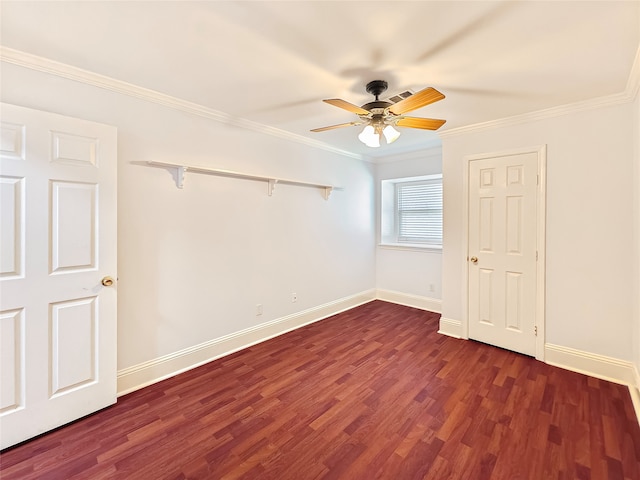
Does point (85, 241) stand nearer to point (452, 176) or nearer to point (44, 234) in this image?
point (44, 234)

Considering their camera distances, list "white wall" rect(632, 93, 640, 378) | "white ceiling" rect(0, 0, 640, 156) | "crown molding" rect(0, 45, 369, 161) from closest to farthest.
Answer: "white ceiling" rect(0, 0, 640, 156), "crown molding" rect(0, 45, 369, 161), "white wall" rect(632, 93, 640, 378)

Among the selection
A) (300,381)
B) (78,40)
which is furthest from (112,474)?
(78,40)

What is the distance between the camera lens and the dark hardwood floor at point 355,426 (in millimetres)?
1653

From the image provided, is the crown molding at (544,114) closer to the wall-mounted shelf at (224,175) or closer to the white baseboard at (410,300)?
the wall-mounted shelf at (224,175)

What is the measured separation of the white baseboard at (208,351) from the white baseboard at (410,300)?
1151mm

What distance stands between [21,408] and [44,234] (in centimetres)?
112

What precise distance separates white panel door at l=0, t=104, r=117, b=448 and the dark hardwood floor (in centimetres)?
26

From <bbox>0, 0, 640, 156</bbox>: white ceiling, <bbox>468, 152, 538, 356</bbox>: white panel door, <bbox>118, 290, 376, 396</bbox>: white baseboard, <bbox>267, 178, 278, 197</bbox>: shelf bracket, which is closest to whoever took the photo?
<bbox>0, 0, 640, 156</bbox>: white ceiling

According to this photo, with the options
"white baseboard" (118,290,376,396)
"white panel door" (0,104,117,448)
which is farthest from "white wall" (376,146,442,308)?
"white panel door" (0,104,117,448)

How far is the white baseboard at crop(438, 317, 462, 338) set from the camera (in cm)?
350

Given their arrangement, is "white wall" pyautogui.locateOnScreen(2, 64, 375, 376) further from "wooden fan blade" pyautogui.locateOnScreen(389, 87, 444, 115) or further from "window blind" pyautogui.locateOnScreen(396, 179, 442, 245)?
"wooden fan blade" pyautogui.locateOnScreen(389, 87, 444, 115)

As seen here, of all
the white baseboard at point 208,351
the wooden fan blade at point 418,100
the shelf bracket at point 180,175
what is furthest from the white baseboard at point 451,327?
the shelf bracket at point 180,175

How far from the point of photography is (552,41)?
176cm

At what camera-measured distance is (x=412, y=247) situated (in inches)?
184
